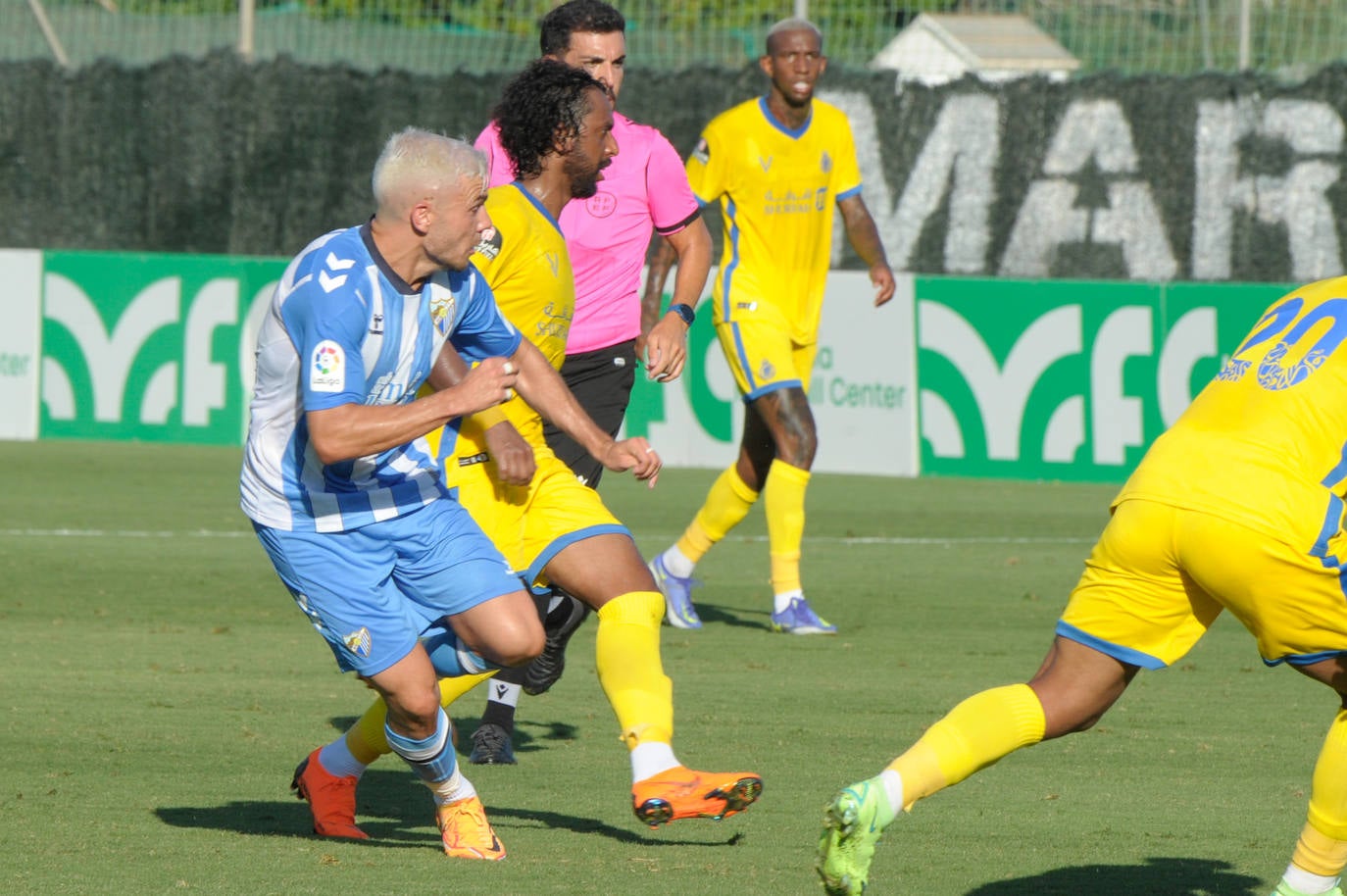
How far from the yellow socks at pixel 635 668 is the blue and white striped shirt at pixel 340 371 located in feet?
1.82

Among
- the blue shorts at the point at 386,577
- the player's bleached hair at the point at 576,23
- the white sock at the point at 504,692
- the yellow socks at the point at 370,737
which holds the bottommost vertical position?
the white sock at the point at 504,692

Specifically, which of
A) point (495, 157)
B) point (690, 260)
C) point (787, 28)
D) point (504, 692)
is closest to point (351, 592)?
point (504, 692)

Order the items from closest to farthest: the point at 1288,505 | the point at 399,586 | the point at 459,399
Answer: the point at 1288,505
the point at 459,399
the point at 399,586

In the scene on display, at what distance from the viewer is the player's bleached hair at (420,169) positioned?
197 inches

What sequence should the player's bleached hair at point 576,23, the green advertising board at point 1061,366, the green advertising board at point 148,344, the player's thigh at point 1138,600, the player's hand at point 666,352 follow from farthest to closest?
1. the green advertising board at point 148,344
2. the green advertising board at point 1061,366
3. the player's bleached hair at point 576,23
4. the player's hand at point 666,352
5. the player's thigh at point 1138,600

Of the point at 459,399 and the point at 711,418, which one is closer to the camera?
the point at 459,399

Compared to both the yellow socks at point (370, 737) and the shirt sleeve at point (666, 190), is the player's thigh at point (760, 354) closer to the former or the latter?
the shirt sleeve at point (666, 190)

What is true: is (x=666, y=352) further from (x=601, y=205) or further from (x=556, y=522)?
(x=556, y=522)

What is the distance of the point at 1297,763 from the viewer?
6.61 metres

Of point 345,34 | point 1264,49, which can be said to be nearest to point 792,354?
point 1264,49

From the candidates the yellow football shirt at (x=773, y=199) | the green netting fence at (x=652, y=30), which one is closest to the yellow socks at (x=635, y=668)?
the yellow football shirt at (x=773, y=199)

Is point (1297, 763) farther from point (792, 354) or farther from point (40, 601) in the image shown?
point (40, 601)

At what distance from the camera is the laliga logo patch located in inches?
201

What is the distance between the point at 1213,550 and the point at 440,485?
196 centimetres
